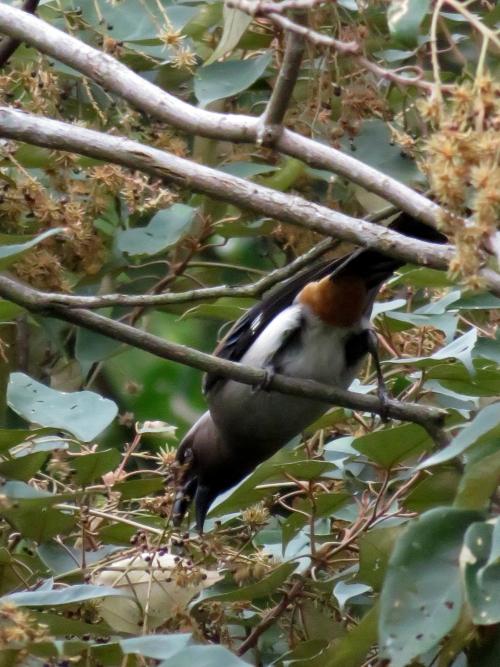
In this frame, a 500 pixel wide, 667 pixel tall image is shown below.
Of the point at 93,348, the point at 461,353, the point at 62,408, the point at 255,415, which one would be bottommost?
the point at 255,415

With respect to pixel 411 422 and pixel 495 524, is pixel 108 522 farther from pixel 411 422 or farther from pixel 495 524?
pixel 495 524

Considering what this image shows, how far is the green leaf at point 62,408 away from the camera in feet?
8.22

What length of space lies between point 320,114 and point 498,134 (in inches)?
62.4

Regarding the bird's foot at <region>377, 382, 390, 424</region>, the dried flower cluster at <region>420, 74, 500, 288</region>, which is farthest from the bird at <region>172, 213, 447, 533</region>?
the dried flower cluster at <region>420, 74, 500, 288</region>

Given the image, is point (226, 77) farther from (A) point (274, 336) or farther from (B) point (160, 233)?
(A) point (274, 336)

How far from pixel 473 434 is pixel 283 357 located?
1.76 meters

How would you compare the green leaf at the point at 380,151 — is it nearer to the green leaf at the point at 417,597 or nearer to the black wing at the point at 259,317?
the black wing at the point at 259,317

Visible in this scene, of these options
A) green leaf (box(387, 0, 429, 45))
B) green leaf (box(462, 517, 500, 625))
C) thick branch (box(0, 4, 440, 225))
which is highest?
green leaf (box(387, 0, 429, 45))

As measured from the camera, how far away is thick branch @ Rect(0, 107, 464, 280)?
2004 mm

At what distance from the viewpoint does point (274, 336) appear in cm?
347

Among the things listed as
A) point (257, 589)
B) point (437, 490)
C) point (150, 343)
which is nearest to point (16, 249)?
point (150, 343)

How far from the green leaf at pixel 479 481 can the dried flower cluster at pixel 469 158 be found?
0.40 metres

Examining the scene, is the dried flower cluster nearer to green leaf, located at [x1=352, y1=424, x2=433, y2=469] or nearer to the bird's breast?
green leaf, located at [x1=352, y1=424, x2=433, y2=469]

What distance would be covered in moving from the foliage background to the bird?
132 millimetres
